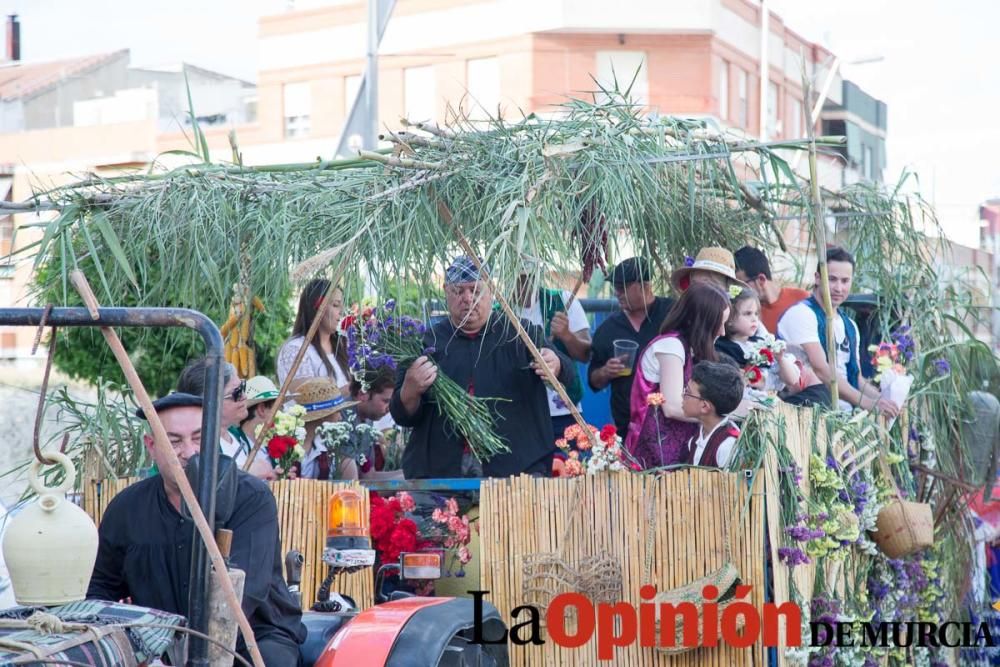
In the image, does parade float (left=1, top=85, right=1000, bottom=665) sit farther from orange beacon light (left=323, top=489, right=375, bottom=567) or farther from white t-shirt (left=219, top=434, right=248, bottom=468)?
orange beacon light (left=323, top=489, right=375, bottom=567)

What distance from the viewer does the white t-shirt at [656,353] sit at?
277 inches

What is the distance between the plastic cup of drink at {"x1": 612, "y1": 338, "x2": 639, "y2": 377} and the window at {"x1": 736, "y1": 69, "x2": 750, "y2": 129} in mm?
30996

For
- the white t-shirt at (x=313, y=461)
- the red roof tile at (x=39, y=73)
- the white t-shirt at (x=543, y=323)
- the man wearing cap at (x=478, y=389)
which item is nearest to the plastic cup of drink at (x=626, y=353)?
the white t-shirt at (x=543, y=323)

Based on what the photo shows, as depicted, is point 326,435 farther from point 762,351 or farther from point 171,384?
point 171,384

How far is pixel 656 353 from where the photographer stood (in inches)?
279

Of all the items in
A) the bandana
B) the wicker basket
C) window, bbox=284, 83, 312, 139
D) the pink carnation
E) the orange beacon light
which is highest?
window, bbox=284, 83, 312, 139

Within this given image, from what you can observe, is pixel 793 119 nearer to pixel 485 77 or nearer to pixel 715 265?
pixel 485 77

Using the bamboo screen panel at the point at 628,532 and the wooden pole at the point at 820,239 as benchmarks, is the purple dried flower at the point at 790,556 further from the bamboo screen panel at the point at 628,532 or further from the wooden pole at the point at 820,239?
the wooden pole at the point at 820,239

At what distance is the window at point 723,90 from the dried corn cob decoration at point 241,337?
29.9 meters

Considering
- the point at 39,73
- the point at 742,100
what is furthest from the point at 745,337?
the point at 39,73

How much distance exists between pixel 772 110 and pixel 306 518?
3580 cm

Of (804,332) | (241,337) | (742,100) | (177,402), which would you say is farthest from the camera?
(742,100)

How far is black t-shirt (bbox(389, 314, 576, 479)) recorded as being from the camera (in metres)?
7.48

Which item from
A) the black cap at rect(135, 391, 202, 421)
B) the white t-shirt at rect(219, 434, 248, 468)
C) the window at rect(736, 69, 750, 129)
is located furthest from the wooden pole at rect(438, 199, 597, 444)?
the window at rect(736, 69, 750, 129)
